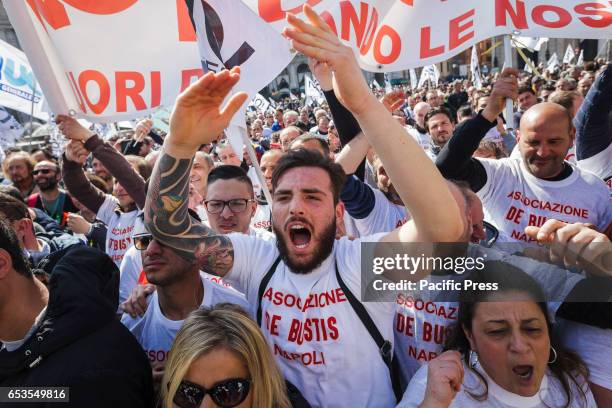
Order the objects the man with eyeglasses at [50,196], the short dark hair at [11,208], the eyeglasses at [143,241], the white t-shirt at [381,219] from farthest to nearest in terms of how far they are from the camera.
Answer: the man with eyeglasses at [50,196]
the white t-shirt at [381,219]
the short dark hair at [11,208]
the eyeglasses at [143,241]

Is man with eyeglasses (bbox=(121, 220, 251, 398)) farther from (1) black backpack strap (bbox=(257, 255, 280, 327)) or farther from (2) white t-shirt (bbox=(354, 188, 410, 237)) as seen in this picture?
(2) white t-shirt (bbox=(354, 188, 410, 237))

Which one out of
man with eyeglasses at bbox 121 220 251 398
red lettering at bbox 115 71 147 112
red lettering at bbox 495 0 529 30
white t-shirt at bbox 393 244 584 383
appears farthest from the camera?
red lettering at bbox 495 0 529 30

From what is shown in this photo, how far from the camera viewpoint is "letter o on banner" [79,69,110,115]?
3.12 meters

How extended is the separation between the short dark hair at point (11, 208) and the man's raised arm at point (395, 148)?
221cm

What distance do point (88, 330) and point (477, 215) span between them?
164 centimetres

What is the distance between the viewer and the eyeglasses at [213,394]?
1640 millimetres

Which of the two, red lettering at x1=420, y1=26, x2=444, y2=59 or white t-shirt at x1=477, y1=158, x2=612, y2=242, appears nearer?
white t-shirt at x1=477, y1=158, x2=612, y2=242

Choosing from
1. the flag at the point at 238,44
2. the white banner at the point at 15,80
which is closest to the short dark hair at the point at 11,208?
the flag at the point at 238,44

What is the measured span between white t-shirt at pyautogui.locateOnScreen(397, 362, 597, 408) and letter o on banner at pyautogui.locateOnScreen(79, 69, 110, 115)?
2571 mm

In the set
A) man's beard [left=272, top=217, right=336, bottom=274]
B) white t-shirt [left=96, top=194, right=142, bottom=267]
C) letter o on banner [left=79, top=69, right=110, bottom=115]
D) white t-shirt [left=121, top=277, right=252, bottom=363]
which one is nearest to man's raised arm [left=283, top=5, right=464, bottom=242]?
man's beard [left=272, top=217, right=336, bottom=274]

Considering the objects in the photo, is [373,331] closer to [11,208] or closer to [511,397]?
[511,397]

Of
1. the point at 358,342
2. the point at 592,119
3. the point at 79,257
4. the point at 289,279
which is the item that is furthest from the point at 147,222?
the point at 592,119

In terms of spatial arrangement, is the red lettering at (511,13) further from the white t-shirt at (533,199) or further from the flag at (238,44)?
the flag at (238,44)

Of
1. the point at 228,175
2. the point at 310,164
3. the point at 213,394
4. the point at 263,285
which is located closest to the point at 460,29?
the point at 228,175
